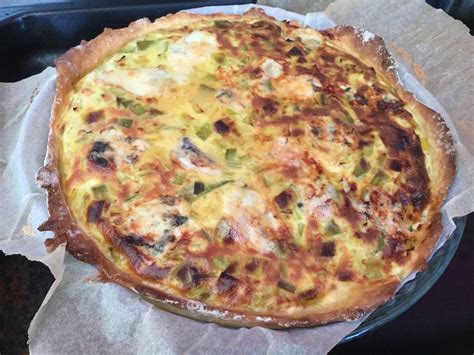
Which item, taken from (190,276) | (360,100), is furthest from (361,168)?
(190,276)

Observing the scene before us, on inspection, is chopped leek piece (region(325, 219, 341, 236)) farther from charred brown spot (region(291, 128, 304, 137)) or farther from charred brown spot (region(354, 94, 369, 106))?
charred brown spot (region(354, 94, 369, 106))

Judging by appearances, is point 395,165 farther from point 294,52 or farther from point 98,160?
point 98,160

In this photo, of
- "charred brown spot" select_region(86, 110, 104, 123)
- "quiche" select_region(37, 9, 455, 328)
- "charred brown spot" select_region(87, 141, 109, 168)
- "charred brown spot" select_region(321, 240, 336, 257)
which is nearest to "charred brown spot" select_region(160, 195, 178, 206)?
"quiche" select_region(37, 9, 455, 328)

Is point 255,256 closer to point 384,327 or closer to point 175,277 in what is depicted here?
point 175,277

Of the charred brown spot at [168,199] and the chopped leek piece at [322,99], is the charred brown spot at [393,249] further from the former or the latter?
the charred brown spot at [168,199]

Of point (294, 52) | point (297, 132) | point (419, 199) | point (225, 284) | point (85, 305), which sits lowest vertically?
point (85, 305)

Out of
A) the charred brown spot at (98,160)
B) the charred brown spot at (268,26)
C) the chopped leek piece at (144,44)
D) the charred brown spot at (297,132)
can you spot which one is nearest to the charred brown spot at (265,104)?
the charred brown spot at (297,132)
